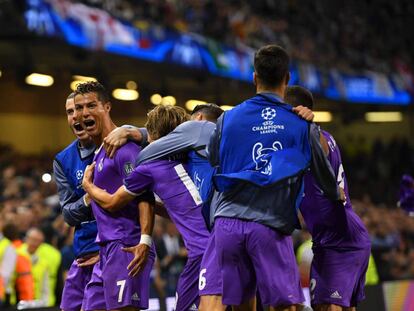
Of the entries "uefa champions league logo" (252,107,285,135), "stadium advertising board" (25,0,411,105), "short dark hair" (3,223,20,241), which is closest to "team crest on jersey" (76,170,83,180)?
"uefa champions league logo" (252,107,285,135)

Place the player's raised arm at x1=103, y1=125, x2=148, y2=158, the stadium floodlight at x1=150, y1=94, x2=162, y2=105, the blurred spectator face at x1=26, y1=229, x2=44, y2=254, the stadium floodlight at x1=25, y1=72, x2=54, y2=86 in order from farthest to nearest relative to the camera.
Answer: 1. the stadium floodlight at x1=150, y1=94, x2=162, y2=105
2. the stadium floodlight at x1=25, y1=72, x2=54, y2=86
3. the blurred spectator face at x1=26, y1=229, x2=44, y2=254
4. the player's raised arm at x1=103, y1=125, x2=148, y2=158

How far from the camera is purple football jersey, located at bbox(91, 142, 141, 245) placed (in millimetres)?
5840

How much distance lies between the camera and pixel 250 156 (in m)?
4.93

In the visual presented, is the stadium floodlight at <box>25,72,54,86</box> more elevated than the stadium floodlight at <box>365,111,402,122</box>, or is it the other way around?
the stadium floodlight at <box>365,111,402,122</box>

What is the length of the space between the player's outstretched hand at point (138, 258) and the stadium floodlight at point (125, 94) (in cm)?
1894

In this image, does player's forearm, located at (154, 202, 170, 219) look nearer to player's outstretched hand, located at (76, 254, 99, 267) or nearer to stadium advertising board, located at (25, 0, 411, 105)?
player's outstretched hand, located at (76, 254, 99, 267)

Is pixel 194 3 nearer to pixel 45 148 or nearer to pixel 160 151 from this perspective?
pixel 45 148

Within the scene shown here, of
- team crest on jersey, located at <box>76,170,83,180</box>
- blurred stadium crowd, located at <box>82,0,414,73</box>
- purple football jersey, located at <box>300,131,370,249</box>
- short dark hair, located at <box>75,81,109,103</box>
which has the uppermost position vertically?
blurred stadium crowd, located at <box>82,0,414,73</box>

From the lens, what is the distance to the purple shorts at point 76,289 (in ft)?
20.9

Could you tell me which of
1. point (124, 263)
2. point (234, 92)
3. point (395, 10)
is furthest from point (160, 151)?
point (395, 10)

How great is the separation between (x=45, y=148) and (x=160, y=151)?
19065 millimetres

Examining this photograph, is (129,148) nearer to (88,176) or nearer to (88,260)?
(88,176)

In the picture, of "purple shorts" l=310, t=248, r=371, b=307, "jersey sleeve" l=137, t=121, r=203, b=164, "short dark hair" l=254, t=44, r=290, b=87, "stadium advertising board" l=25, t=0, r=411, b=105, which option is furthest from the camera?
"stadium advertising board" l=25, t=0, r=411, b=105

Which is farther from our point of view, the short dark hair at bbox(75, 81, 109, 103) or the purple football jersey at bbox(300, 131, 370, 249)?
the short dark hair at bbox(75, 81, 109, 103)
